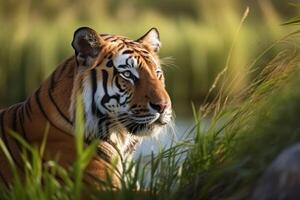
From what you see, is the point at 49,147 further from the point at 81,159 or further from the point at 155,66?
the point at 81,159

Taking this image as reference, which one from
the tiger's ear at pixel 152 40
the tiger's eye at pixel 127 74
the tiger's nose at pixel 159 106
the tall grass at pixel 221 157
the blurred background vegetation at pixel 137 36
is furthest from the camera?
the blurred background vegetation at pixel 137 36

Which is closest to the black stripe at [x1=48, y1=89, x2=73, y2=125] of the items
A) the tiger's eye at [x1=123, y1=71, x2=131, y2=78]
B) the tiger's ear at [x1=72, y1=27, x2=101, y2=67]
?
the tiger's ear at [x1=72, y1=27, x2=101, y2=67]

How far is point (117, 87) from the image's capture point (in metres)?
6.63

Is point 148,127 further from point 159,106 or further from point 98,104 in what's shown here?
point 98,104

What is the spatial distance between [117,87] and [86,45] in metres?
0.30

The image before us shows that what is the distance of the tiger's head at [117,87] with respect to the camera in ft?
21.2

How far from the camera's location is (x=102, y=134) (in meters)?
6.53

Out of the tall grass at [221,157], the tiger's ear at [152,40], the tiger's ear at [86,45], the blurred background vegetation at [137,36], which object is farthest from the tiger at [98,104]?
the blurred background vegetation at [137,36]

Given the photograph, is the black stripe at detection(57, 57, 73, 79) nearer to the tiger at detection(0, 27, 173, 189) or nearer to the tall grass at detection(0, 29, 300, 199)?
the tiger at detection(0, 27, 173, 189)

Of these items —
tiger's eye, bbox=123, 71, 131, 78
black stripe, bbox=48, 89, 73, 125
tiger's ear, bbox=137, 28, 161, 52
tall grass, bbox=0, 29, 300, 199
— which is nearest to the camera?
tall grass, bbox=0, 29, 300, 199

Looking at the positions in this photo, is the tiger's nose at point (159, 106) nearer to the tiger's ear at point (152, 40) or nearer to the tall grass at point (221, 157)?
the tall grass at point (221, 157)

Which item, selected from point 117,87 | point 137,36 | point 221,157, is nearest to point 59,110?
point 117,87

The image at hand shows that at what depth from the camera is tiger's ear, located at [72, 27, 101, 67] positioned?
21.6 ft

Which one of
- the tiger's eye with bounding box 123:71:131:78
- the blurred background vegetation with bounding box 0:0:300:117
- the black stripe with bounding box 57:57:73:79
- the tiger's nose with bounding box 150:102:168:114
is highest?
the black stripe with bounding box 57:57:73:79
